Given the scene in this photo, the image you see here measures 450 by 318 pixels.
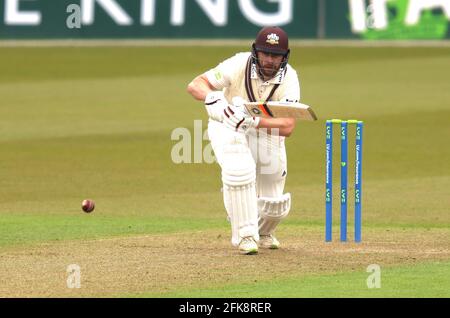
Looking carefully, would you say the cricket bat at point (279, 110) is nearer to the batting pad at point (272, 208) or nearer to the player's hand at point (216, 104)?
the player's hand at point (216, 104)

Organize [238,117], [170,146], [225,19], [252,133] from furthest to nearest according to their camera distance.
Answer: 1. [225,19]
2. [170,146]
3. [252,133]
4. [238,117]

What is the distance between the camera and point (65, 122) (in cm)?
1969

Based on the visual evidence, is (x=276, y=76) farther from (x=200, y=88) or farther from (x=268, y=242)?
(x=268, y=242)

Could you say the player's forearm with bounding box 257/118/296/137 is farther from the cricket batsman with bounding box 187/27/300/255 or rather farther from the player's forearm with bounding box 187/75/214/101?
the player's forearm with bounding box 187/75/214/101

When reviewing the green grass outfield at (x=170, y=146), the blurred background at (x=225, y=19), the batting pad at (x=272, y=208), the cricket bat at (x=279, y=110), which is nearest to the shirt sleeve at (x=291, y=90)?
the cricket bat at (x=279, y=110)

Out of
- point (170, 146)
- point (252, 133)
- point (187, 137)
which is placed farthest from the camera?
point (187, 137)

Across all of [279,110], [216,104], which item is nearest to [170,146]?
[216,104]

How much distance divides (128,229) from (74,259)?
→ 6.37 feet

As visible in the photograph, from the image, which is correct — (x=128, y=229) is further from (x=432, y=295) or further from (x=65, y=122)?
(x=65, y=122)

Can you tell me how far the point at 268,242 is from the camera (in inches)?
399

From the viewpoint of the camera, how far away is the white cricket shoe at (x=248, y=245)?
31.6 feet

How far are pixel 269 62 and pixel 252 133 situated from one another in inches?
23.5

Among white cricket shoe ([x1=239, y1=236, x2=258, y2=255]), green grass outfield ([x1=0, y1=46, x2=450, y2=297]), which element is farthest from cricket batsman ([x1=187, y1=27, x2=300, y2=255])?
green grass outfield ([x1=0, y1=46, x2=450, y2=297])
